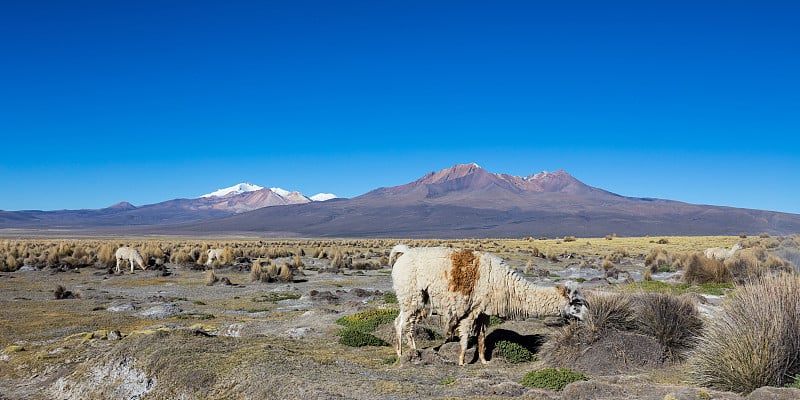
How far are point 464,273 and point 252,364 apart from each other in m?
4.32

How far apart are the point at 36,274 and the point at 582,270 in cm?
3276

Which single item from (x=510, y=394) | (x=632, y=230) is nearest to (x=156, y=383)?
(x=510, y=394)

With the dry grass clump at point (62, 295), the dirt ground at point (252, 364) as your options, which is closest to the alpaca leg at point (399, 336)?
the dirt ground at point (252, 364)

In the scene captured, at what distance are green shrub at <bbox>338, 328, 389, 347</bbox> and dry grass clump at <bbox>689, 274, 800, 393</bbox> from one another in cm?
682

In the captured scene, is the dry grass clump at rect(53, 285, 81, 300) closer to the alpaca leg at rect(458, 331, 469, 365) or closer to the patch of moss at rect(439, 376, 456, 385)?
the alpaca leg at rect(458, 331, 469, 365)

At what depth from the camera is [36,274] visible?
34031 mm

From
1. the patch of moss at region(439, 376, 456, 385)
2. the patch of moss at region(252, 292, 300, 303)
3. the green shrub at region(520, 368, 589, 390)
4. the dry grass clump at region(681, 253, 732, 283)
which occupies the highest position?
the dry grass clump at region(681, 253, 732, 283)

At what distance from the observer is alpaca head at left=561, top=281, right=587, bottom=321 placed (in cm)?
1136

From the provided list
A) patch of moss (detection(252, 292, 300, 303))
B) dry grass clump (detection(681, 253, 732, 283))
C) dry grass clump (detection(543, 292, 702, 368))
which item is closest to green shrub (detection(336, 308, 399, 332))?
dry grass clump (detection(543, 292, 702, 368))

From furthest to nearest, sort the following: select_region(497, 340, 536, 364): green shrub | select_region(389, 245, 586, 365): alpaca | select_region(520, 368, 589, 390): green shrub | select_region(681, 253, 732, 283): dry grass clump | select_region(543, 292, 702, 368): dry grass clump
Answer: select_region(681, 253, 732, 283): dry grass clump
select_region(497, 340, 536, 364): green shrub
select_region(389, 245, 586, 365): alpaca
select_region(543, 292, 702, 368): dry grass clump
select_region(520, 368, 589, 390): green shrub

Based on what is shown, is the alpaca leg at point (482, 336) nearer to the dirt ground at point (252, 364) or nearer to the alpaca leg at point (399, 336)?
the dirt ground at point (252, 364)

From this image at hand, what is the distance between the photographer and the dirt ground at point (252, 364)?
8.93 metres

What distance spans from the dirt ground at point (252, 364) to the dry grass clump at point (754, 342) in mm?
600

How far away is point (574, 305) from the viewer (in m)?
11.4
